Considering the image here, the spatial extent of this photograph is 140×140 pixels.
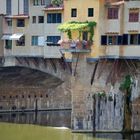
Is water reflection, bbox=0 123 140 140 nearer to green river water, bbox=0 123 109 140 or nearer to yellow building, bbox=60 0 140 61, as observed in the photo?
green river water, bbox=0 123 109 140

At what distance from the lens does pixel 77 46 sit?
1682 inches

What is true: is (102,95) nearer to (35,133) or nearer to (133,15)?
(133,15)

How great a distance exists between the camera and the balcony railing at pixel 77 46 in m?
42.7

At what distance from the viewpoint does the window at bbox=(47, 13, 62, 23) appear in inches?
1943

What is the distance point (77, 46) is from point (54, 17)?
24.5 ft

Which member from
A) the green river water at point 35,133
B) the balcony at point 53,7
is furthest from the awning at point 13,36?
the green river water at point 35,133

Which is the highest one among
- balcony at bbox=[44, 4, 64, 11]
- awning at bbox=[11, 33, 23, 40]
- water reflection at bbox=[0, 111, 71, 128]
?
balcony at bbox=[44, 4, 64, 11]

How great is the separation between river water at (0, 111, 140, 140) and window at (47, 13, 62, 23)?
7.59m

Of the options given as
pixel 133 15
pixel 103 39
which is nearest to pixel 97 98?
pixel 103 39

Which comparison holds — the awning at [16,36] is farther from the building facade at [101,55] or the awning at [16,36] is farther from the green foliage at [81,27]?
the green foliage at [81,27]

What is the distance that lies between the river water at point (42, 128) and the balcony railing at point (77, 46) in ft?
17.8

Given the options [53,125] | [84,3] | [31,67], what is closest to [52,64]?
[31,67]

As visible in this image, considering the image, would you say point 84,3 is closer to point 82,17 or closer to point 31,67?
point 82,17

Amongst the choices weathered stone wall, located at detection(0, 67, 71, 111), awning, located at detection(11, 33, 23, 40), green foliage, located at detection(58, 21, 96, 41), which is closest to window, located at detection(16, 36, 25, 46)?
awning, located at detection(11, 33, 23, 40)
